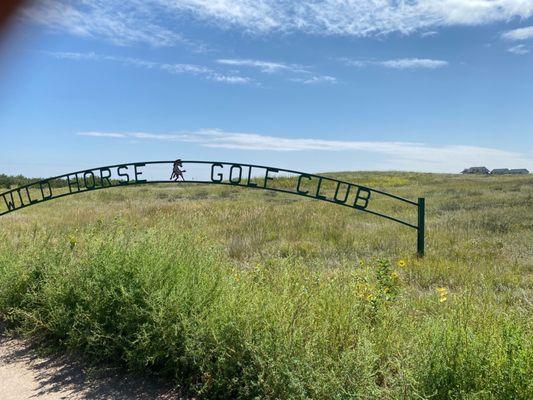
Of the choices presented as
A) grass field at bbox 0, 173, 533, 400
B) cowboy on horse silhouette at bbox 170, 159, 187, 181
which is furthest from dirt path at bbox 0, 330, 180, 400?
cowboy on horse silhouette at bbox 170, 159, 187, 181

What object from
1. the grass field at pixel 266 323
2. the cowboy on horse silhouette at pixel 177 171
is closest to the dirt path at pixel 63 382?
the grass field at pixel 266 323

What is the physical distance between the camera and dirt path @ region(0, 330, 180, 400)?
3.61 meters

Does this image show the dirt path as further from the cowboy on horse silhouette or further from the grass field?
the cowboy on horse silhouette

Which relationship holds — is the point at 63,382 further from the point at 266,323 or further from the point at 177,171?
the point at 177,171

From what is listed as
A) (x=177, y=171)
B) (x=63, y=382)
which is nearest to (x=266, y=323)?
(x=63, y=382)

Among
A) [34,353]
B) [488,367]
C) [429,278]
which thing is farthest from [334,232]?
[488,367]

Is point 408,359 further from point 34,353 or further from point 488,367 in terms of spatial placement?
point 34,353

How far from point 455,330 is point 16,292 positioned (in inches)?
174

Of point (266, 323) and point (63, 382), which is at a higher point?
point (266, 323)

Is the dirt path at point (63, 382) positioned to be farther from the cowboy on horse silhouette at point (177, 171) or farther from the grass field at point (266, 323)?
the cowboy on horse silhouette at point (177, 171)

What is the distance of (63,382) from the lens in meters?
3.84

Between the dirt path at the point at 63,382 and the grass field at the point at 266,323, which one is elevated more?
the grass field at the point at 266,323

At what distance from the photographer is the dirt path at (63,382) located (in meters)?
3.61

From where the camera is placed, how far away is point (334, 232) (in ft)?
38.3
